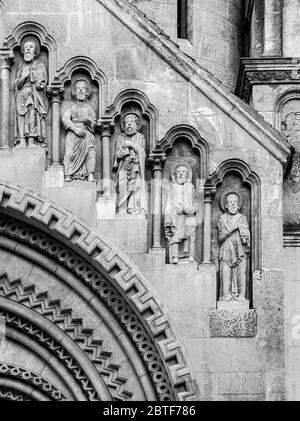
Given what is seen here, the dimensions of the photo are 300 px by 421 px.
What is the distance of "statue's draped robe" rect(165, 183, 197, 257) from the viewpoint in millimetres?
27141

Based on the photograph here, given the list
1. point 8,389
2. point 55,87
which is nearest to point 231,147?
point 55,87

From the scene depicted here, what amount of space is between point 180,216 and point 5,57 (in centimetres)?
301

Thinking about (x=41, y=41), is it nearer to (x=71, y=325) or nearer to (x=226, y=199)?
(x=226, y=199)

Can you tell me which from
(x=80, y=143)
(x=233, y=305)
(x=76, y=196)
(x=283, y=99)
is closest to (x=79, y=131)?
(x=80, y=143)

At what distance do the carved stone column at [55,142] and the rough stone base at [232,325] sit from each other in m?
Answer: 2.56

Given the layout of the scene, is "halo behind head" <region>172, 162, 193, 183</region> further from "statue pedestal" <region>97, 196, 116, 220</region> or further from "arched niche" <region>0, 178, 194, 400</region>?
"arched niche" <region>0, 178, 194, 400</region>

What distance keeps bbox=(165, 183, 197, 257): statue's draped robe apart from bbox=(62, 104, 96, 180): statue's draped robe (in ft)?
3.51

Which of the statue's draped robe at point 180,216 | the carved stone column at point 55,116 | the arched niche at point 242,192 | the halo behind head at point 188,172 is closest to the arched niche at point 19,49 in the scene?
the carved stone column at point 55,116

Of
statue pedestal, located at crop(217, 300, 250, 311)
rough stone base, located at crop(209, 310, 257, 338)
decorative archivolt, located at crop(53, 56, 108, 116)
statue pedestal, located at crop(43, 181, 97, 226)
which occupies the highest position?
decorative archivolt, located at crop(53, 56, 108, 116)

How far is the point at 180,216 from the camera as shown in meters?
27.2

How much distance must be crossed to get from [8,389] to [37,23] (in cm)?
462

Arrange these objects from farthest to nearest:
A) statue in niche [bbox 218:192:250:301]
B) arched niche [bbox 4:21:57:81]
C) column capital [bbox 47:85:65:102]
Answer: arched niche [bbox 4:21:57:81] < column capital [bbox 47:85:65:102] < statue in niche [bbox 218:192:250:301]

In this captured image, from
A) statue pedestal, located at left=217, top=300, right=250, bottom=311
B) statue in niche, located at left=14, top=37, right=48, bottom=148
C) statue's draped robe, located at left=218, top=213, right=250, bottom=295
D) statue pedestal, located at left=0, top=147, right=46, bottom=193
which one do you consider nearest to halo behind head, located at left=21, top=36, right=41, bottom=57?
statue in niche, located at left=14, top=37, right=48, bottom=148
